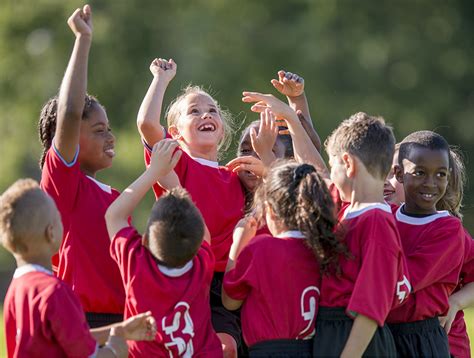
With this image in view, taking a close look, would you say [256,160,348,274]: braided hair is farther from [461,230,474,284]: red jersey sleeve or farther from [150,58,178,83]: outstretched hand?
[461,230,474,284]: red jersey sleeve

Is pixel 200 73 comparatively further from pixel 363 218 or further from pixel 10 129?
pixel 363 218

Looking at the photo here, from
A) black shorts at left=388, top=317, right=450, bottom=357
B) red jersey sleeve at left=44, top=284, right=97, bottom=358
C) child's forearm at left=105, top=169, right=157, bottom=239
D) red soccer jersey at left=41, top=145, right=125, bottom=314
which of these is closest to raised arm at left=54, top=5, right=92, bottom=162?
red soccer jersey at left=41, top=145, right=125, bottom=314

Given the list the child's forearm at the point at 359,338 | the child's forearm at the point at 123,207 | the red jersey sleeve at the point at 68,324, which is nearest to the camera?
the red jersey sleeve at the point at 68,324

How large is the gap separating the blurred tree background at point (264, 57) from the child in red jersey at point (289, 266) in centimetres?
1586

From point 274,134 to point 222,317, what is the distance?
1042mm

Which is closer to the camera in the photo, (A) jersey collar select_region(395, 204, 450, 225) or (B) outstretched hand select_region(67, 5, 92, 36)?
(B) outstretched hand select_region(67, 5, 92, 36)

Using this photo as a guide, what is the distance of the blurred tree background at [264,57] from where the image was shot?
818 inches

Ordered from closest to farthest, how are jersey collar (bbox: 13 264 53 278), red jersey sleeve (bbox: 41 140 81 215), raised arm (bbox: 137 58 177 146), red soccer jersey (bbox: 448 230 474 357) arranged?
jersey collar (bbox: 13 264 53 278) → red jersey sleeve (bbox: 41 140 81 215) → raised arm (bbox: 137 58 177 146) → red soccer jersey (bbox: 448 230 474 357)

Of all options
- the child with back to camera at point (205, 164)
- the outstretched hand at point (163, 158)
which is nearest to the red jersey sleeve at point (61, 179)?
the outstretched hand at point (163, 158)

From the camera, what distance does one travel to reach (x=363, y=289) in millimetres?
4145

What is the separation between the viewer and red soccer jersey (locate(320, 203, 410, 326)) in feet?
13.6

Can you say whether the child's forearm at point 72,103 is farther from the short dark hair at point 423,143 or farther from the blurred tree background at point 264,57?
the blurred tree background at point 264,57

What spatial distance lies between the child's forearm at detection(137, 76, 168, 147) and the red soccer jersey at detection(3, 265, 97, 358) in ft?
3.66

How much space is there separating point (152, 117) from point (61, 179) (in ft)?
1.98
